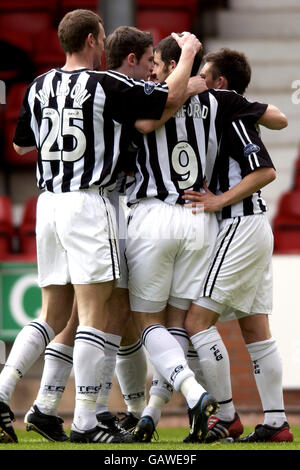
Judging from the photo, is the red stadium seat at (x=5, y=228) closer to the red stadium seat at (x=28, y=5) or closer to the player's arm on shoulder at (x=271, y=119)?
the red stadium seat at (x=28, y=5)

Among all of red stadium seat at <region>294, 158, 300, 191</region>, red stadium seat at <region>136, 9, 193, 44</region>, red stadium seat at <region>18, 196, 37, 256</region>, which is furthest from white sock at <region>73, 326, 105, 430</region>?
red stadium seat at <region>136, 9, 193, 44</region>

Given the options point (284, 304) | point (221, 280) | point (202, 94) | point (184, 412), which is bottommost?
point (184, 412)

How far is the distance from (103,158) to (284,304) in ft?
10.1

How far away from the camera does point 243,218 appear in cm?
397

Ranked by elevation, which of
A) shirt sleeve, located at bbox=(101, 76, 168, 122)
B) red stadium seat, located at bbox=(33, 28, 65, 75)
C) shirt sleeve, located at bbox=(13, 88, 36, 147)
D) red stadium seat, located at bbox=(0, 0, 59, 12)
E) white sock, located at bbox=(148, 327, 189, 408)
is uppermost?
red stadium seat, located at bbox=(0, 0, 59, 12)

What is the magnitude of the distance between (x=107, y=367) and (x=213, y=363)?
433mm

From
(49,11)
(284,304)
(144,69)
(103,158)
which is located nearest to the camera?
(103,158)

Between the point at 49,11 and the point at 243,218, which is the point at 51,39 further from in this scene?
the point at 243,218

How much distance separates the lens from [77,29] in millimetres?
3836

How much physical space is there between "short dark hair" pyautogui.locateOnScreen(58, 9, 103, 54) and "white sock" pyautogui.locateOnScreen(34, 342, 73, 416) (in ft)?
3.66

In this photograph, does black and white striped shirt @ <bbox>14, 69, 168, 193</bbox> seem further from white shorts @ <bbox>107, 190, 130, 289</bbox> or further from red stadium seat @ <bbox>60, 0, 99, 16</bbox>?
red stadium seat @ <bbox>60, 0, 99, 16</bbox>

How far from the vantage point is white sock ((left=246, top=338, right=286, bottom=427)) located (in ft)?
13.2

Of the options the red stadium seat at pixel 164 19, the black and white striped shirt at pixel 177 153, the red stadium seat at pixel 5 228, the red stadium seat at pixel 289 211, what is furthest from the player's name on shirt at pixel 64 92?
the red stadium seat at pixel 164 19
